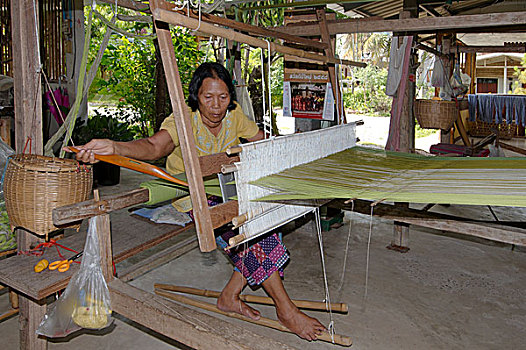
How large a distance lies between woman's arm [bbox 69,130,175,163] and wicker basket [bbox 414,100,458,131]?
2.94 metres

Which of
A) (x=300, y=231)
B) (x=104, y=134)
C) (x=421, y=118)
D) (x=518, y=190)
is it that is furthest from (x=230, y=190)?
(x=104, y=134)

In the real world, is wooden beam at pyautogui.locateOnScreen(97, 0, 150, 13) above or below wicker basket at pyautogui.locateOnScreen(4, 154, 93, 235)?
above

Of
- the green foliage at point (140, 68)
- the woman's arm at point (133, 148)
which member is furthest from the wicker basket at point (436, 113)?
the green foliage at point (140, 68)

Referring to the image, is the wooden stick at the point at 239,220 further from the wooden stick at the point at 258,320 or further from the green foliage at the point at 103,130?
the green foliage at the point at 103,130

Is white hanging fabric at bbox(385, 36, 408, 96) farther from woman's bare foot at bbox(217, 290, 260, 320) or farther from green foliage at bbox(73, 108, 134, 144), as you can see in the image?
green foliage at bbox(73, 108, 134, 144)

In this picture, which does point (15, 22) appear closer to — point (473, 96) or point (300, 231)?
point (300, 231)

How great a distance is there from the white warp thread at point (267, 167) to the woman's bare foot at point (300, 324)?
26.2 inches

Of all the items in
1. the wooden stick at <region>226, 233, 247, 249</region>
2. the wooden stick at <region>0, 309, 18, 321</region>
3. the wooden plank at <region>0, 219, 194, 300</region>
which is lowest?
the wooden stick at <region>0, 309, 18, 321</region>

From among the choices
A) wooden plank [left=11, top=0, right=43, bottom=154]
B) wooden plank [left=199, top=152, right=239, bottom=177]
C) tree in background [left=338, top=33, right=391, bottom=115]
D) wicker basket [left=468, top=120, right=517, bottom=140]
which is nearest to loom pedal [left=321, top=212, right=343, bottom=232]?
wooden plank [left=199, top=152, right=239, bottom=177]

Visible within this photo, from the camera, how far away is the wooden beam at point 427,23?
251 centimetres

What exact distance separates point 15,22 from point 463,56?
921 centimetres

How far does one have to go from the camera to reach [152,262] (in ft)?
9.31

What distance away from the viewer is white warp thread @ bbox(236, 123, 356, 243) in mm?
1685

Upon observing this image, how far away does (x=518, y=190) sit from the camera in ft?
5.23
